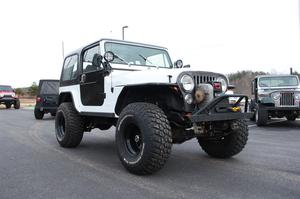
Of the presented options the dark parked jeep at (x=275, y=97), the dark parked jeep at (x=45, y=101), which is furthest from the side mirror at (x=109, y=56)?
the dark parked jeep at (x=45, y=101)

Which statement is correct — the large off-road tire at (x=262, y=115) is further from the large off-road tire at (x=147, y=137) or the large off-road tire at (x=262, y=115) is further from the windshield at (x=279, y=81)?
the large off-road tire at (x=147, y=137)

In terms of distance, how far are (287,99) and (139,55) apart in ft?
20.8

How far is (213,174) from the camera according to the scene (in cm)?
476

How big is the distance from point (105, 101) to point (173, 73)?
1.63 m

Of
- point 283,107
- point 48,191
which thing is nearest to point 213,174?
point 48,191

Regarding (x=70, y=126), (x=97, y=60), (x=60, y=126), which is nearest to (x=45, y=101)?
(x=60, y=126)

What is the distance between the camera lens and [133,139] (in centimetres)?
508

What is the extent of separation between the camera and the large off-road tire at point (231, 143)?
542cm

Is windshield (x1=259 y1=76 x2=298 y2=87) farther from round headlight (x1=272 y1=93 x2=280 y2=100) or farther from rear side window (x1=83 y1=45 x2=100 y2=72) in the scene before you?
rear side window (x1=83 y1=45 x2=100 y2=72)

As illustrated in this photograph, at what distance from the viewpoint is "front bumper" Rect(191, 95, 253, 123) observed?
14.3 feet

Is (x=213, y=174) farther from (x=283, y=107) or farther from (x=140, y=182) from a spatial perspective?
(x=283, y=107)

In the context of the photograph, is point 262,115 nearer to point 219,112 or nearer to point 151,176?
point 219,112

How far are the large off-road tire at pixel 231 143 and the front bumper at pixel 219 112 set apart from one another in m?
0.38

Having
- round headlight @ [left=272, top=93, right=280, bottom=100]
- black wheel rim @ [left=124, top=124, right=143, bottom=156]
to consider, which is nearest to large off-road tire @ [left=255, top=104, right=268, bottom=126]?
round headlight @ [left=272, top=93, right=280, bottom=100]
